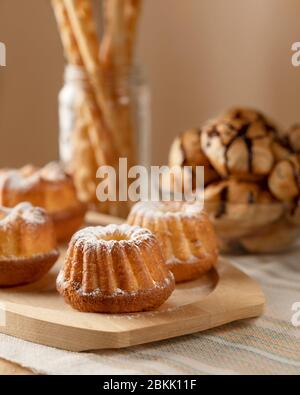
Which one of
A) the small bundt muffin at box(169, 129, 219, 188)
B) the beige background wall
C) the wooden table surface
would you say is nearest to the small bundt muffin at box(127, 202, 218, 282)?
the small bundt muffin at box(169, 129, 219, 188)

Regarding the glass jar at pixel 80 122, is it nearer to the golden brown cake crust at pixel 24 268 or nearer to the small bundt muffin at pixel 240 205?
the small bundt muffin at pixel 240 205

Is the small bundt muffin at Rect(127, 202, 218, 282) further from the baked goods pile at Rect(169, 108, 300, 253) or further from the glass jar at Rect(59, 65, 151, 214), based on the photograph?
the glass jar at Rect(59, 65, 151, 214)

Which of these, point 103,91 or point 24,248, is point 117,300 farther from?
point 103,91

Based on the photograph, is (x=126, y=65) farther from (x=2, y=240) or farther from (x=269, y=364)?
(x=269, y=364)

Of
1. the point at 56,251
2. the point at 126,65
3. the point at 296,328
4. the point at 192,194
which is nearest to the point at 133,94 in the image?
the point at 126,65

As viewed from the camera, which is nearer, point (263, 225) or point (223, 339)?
point (223, 339)
